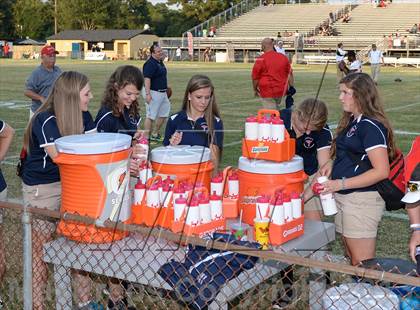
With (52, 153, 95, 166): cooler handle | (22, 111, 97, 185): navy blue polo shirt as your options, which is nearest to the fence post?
(52, 153, 95, 166): cooler handle

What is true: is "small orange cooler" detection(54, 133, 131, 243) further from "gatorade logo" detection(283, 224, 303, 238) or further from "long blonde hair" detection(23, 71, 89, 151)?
"gatorade logo" detection(283, 224, 303, 238)

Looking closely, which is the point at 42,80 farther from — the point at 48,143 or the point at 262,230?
the point at 262,230

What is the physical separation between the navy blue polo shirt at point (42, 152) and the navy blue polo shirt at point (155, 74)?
259 inches

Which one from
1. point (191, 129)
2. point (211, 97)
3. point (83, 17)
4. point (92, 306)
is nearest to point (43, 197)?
point (92, 306)

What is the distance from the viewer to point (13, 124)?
41.9 feet

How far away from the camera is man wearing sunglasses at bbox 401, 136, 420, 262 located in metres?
3.33

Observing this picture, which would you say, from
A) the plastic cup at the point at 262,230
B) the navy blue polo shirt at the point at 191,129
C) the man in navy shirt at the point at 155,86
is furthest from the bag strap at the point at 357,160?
the man in navy shirt at the point at 155,86

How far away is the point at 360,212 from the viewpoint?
3.75m

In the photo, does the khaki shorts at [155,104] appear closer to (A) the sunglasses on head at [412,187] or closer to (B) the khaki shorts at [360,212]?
(B) the khaki shorts at [360,212]

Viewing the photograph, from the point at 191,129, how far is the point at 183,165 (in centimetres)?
110

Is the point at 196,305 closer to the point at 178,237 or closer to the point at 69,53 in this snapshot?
the point at 178,237

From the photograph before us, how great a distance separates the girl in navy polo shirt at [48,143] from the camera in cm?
373

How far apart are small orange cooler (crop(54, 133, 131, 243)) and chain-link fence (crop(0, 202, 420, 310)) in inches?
0.7

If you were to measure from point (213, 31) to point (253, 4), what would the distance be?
12.1 m
